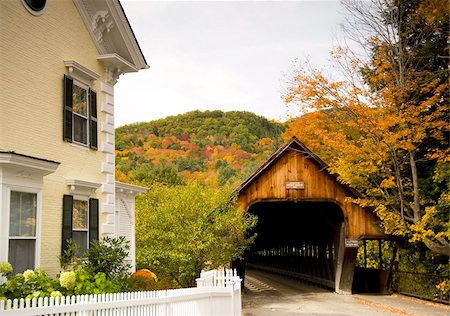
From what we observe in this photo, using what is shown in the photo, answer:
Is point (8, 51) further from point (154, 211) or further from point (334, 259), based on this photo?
point (334, 259)

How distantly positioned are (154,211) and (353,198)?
8.98 m

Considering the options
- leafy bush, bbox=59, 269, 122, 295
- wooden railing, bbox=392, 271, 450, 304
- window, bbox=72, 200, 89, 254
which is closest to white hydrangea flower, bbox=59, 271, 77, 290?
leafy bush, bbox=59, 269, 122, 295

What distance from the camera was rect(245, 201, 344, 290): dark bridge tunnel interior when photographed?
29062 millimetres

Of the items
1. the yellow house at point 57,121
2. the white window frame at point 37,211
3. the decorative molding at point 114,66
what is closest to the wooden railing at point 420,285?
the yellow house at point 57,121

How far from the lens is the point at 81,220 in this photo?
15.1 meters

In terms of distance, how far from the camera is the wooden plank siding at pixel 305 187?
24.6 metres

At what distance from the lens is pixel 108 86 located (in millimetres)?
16906

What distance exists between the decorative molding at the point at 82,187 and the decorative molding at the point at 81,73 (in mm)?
2793

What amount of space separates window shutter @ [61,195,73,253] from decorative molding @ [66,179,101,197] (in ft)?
0.96

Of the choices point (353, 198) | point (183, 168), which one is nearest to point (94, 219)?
point (353, 198)

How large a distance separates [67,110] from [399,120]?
40.3ft

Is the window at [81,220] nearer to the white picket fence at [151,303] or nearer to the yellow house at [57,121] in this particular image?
the yellow house at [57,121]

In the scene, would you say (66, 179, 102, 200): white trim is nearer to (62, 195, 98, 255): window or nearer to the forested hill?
(62, 195, 98, 255): window

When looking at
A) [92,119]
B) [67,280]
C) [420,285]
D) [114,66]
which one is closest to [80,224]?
[92,119]
